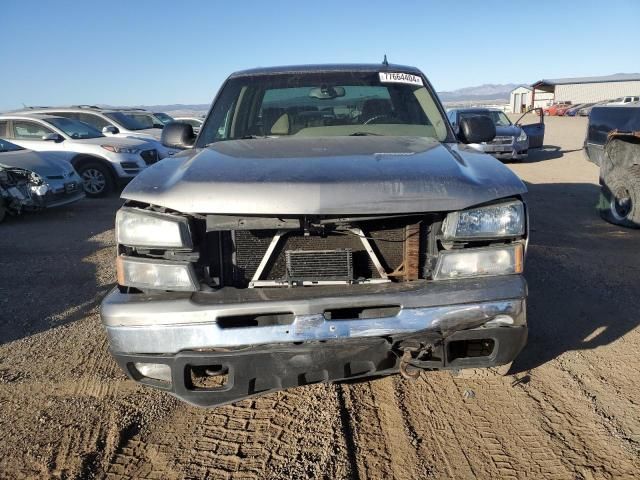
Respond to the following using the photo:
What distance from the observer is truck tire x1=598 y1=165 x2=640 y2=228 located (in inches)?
270

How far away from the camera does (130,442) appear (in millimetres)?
2766

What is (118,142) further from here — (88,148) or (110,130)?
(110,130)

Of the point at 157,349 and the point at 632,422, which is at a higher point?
the point at 157,349

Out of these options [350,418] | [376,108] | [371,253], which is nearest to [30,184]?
[376,108]

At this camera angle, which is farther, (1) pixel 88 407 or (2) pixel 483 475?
(1) pixel 88 407

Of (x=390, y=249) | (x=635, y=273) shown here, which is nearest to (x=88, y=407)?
(x=390, y=249)

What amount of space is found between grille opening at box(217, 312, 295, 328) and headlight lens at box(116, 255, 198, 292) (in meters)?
0.22

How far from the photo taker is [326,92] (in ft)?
13.4

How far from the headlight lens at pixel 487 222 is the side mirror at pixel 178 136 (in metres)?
2.11

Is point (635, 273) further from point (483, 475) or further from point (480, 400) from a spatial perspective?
point (483, 475)

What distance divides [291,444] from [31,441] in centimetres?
132

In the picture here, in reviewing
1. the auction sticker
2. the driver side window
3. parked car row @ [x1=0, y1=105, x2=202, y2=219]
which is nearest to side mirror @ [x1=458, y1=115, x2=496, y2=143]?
the auction sticker

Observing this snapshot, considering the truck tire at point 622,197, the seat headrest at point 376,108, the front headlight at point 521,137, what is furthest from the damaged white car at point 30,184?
the front headlight at point 521,137

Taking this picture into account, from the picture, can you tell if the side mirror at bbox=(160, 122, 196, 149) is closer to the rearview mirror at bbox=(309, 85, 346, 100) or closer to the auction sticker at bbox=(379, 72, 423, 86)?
the rearview mirror at bbox=(309, 85, 346, 100)
